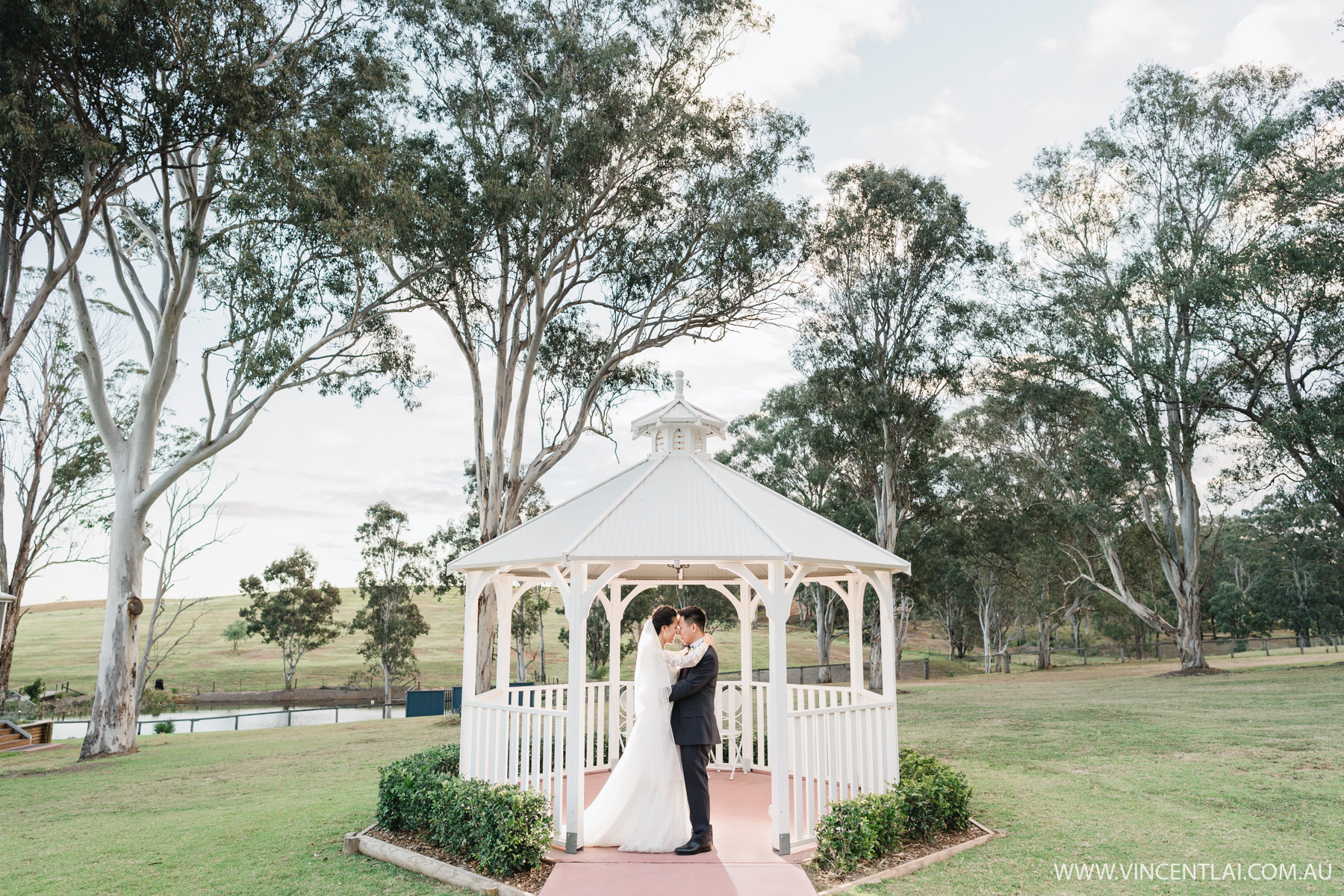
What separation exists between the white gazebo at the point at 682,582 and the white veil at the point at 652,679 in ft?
1.83

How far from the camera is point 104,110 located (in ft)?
45.3

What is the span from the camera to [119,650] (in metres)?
15.8

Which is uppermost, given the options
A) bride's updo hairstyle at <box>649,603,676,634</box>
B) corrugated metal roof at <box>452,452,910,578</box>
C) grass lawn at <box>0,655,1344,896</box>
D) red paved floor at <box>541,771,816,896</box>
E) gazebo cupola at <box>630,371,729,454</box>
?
gazebo cupola at <box>630,371,729,454</box>

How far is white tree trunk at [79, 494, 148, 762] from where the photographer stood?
609 inches

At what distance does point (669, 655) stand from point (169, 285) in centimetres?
1562

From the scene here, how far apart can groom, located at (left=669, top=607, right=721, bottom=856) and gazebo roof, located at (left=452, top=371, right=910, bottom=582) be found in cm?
87

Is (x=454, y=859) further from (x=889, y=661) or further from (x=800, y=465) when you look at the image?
(x=800, y=465)

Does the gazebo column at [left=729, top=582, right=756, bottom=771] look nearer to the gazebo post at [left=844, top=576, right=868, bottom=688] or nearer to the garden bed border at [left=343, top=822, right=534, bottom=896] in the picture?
the gazebo post at [left=844, top=576, right=868, bottom=688]

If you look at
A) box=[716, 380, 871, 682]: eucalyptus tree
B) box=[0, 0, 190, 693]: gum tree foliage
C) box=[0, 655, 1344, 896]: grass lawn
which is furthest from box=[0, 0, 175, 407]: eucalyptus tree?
box=[716, 380, 871, 682]: eucalyptus tree

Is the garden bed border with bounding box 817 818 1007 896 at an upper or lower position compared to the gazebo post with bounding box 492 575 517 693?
lower

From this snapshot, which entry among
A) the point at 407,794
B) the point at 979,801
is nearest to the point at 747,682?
the point at 979,801

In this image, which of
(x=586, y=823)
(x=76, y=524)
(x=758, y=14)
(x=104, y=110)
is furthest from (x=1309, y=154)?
(x=76, y=524)

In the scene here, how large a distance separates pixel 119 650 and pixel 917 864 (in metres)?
15.8

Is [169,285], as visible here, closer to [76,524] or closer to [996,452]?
[76,524]
